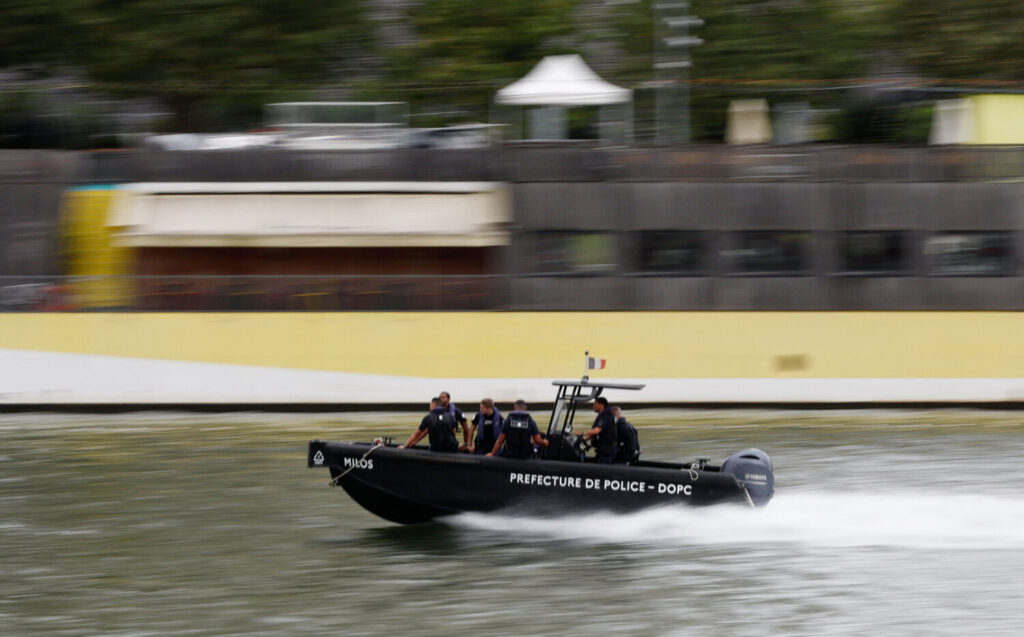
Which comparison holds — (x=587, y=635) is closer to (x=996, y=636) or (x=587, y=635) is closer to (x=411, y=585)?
(x=411, y=585)

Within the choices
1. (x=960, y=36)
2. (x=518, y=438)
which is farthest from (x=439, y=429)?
(x=960, y=36)

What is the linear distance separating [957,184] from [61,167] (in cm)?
2036

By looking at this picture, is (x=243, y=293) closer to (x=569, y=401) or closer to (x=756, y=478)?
(x=569, y=401)

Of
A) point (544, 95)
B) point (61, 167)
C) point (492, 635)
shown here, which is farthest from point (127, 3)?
point (492, 635)

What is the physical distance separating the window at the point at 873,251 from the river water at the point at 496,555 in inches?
315

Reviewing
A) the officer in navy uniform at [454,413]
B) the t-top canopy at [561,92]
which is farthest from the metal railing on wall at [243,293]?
the officer in navy uniform at [454,413]

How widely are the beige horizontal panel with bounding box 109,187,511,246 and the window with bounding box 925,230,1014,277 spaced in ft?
31.6

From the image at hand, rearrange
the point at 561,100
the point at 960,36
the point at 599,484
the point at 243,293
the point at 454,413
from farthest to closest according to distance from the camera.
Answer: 1. the point at 960,36
2. the point at 561,100
3. the point at 243,293
4. the point at 454,413
5. the point at 599,484

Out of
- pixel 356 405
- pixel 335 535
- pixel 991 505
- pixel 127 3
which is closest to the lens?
pixel 335 535

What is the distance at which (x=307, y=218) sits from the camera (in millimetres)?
31328

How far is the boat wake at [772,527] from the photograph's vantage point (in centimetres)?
1628

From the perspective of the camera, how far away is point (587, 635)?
12.6m

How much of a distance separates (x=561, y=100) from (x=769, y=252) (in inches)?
232

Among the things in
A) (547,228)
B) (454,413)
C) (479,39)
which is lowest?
(454,413)
